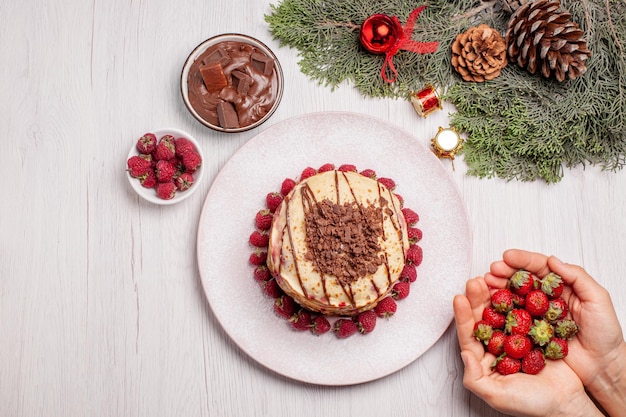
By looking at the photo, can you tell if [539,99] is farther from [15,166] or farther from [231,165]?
[15,166]

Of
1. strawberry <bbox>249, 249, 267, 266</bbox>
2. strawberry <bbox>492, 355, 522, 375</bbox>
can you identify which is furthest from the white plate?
strawberry <bbox>492, 355, 522, 375</bbox>

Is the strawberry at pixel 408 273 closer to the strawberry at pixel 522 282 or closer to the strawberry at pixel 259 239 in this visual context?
the strawberry at pixel 522 282

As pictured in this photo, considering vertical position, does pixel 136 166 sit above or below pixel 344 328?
above

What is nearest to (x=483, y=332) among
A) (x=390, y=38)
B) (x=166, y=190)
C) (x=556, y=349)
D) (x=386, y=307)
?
(x=556, y=349)

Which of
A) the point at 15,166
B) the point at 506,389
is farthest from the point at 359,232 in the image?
the point at 15,166

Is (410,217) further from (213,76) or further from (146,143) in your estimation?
(146,143)
